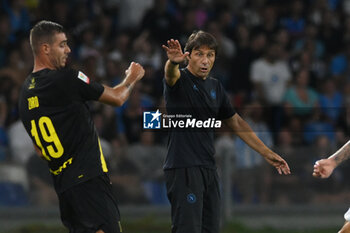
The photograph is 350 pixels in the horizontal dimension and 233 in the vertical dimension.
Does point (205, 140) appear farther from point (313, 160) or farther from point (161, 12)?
point (161, 12)

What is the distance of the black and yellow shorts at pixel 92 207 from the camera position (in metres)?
7.40

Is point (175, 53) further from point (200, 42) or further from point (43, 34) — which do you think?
Answer: point (43, 34)

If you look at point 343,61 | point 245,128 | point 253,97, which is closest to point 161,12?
point 253,97

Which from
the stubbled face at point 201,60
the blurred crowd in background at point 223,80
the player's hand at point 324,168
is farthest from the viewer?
the blurred crowd in background at point 223,80

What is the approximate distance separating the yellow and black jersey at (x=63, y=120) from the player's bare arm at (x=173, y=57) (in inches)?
27.9

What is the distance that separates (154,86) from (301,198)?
325 cm

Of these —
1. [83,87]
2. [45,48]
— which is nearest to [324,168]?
[83,87]

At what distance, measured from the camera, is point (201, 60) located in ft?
27.1

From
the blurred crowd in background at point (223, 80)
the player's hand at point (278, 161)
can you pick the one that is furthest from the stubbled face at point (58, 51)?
the blurred crowd in background at point (223, 80)

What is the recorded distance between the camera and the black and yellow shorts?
740 cm

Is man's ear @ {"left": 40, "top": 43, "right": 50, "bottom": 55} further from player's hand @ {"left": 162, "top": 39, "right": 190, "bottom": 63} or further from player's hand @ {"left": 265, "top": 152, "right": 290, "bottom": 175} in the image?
player's hand @ {"left": 265, "top": 152, "right": 290, "bottom": 175}

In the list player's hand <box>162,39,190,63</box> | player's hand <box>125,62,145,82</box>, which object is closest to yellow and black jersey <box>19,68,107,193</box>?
player's hand <box>125,62,145,82</box>

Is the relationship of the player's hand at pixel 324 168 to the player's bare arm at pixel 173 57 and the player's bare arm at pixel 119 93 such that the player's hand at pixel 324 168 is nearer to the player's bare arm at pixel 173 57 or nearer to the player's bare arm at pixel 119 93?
the player's bare arm at pixel 173 57

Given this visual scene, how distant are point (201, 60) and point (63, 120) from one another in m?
1.54
